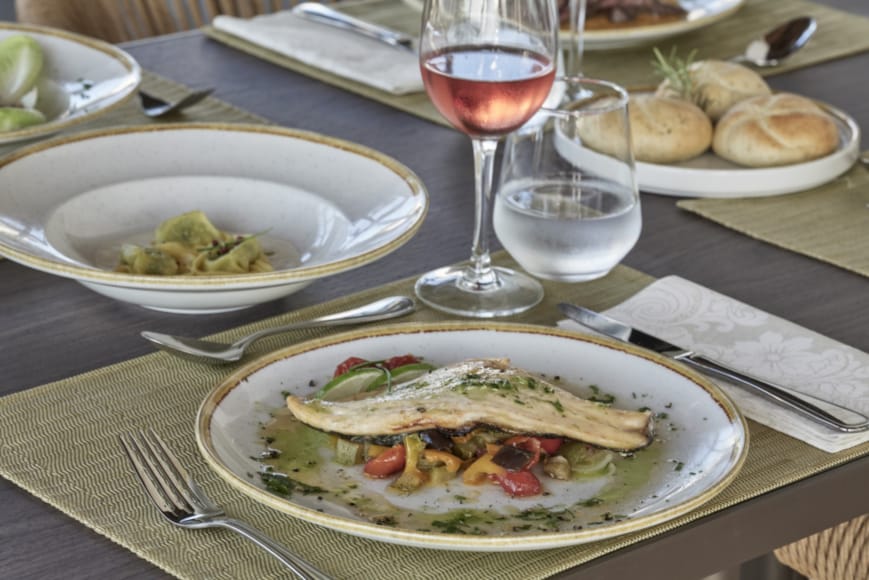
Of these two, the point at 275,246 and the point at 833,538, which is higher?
the point at 275,246

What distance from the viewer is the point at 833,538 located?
149cm

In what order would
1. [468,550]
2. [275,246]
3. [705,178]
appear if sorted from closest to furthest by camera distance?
1. [468,550]
2. [275,246]
3. [705,178]

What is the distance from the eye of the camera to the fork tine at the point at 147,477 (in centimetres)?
85

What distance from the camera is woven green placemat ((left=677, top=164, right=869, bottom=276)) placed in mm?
1304

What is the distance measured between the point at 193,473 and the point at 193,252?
1.19ft

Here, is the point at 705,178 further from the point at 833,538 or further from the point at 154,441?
the point at 154,441

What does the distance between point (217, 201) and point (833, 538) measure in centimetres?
80

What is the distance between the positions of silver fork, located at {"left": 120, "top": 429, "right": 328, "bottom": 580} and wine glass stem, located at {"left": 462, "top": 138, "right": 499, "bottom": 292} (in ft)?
1.21

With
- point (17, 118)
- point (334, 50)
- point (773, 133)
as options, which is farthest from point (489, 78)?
point (334, 50)

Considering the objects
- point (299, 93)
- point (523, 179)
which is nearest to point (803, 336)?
point (523, 179)

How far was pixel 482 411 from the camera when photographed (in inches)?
32.9

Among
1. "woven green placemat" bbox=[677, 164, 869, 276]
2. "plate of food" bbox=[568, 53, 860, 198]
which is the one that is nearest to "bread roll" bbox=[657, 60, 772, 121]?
"plate of food" bbox=[568, 53, 860, 198]

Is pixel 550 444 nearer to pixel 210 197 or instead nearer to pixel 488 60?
pixel 488 60

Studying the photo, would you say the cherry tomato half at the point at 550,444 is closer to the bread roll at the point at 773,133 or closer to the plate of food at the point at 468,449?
the plate of food at the point at 468,449
